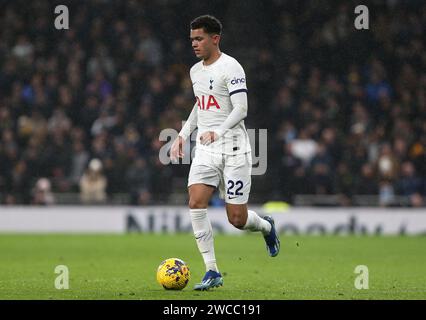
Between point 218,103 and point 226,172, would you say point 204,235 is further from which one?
point 218,103

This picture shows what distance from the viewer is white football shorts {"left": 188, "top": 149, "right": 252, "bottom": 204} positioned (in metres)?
9.23

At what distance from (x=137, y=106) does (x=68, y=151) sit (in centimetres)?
263

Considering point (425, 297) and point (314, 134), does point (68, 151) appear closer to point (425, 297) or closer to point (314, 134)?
point (314, 134)

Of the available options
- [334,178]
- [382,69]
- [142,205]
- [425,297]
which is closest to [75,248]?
[142,205]

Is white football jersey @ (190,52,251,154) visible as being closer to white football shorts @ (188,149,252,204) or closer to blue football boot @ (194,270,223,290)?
white football shorts @ (188,149,252,204)

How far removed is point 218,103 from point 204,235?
1261 millimetres

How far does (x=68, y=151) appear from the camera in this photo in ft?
67.4

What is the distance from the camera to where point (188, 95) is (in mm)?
22250

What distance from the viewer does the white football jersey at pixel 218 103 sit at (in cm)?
927

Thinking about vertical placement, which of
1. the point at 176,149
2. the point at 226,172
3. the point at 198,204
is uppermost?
the point at 176,149

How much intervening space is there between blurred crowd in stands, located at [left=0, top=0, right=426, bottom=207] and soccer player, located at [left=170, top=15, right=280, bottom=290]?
1105 cm

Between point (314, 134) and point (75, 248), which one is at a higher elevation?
point (314, 134)
